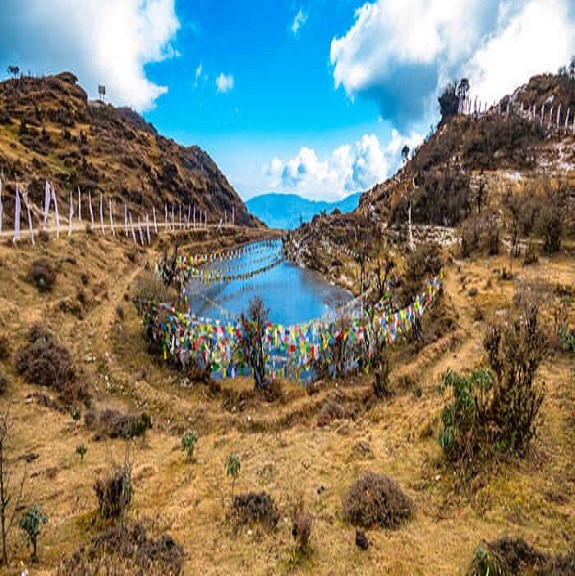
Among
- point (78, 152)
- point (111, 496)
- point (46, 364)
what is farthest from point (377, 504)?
point (78, 152)

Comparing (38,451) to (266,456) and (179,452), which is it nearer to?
(179,452)

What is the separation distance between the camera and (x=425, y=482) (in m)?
11.2

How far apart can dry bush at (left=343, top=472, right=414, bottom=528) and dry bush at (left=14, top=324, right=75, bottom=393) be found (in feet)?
51.1

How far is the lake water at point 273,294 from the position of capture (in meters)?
39.5

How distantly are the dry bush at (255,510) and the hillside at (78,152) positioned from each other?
46.9 meters

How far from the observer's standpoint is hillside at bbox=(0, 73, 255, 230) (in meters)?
64.2

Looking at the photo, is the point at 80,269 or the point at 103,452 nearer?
the point at 103,452

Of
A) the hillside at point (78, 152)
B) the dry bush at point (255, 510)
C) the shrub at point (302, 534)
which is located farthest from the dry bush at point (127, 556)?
the hillside at point (78, 152)

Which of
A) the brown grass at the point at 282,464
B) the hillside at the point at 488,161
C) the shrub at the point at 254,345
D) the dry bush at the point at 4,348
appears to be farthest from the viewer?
the hillside at the point at 488,161

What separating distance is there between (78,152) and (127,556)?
9061 cm

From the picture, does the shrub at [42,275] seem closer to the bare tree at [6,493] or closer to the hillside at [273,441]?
the hillside at [273,441]

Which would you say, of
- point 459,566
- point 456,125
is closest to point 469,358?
point 459,566

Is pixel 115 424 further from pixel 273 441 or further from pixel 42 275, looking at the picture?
pixel 42 275

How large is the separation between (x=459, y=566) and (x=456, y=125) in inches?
4503
